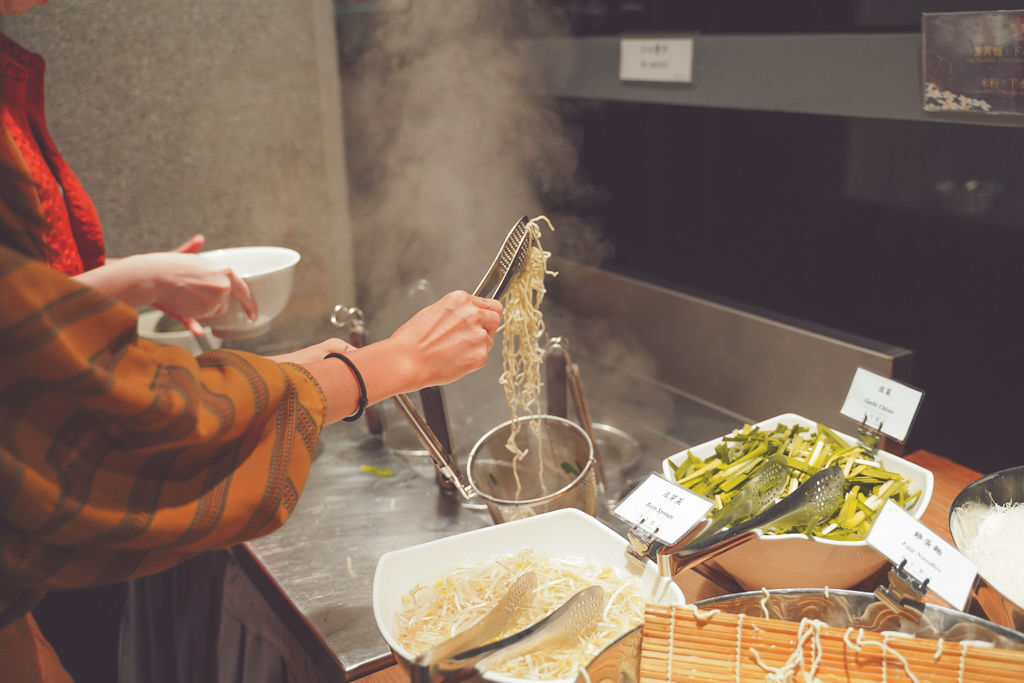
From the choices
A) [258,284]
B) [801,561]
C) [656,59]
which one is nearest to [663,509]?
[801,561]

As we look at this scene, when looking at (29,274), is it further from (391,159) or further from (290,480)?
(391,159)

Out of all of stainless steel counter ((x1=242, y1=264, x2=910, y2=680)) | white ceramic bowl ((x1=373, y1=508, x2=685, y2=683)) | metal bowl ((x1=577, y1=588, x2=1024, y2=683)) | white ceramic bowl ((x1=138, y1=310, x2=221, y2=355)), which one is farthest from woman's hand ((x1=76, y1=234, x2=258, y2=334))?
metal bowl ((x1=577, y1=588, x2=1024, y2=683))

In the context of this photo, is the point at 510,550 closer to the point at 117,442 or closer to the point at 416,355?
the point at 416,355

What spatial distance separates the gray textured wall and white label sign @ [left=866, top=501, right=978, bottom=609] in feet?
6.74

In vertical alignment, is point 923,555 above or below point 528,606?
above

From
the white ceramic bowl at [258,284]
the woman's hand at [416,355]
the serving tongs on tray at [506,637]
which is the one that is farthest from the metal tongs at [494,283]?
the white ceramic bowl at [258,284]

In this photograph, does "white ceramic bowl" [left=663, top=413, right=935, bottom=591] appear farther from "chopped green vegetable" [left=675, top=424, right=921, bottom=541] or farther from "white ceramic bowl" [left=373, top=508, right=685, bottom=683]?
"white ceramic bowl" [left=373, top=508, right=685, bottom=683]

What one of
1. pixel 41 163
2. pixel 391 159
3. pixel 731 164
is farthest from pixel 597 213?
pixel 41 163

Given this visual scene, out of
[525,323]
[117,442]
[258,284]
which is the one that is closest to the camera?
[117,442]

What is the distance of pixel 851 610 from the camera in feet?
3.09

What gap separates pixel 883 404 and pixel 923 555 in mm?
446

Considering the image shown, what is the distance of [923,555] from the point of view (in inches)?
37.4

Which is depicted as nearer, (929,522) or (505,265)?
(505,265)

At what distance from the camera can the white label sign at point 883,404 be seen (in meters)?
1.30
